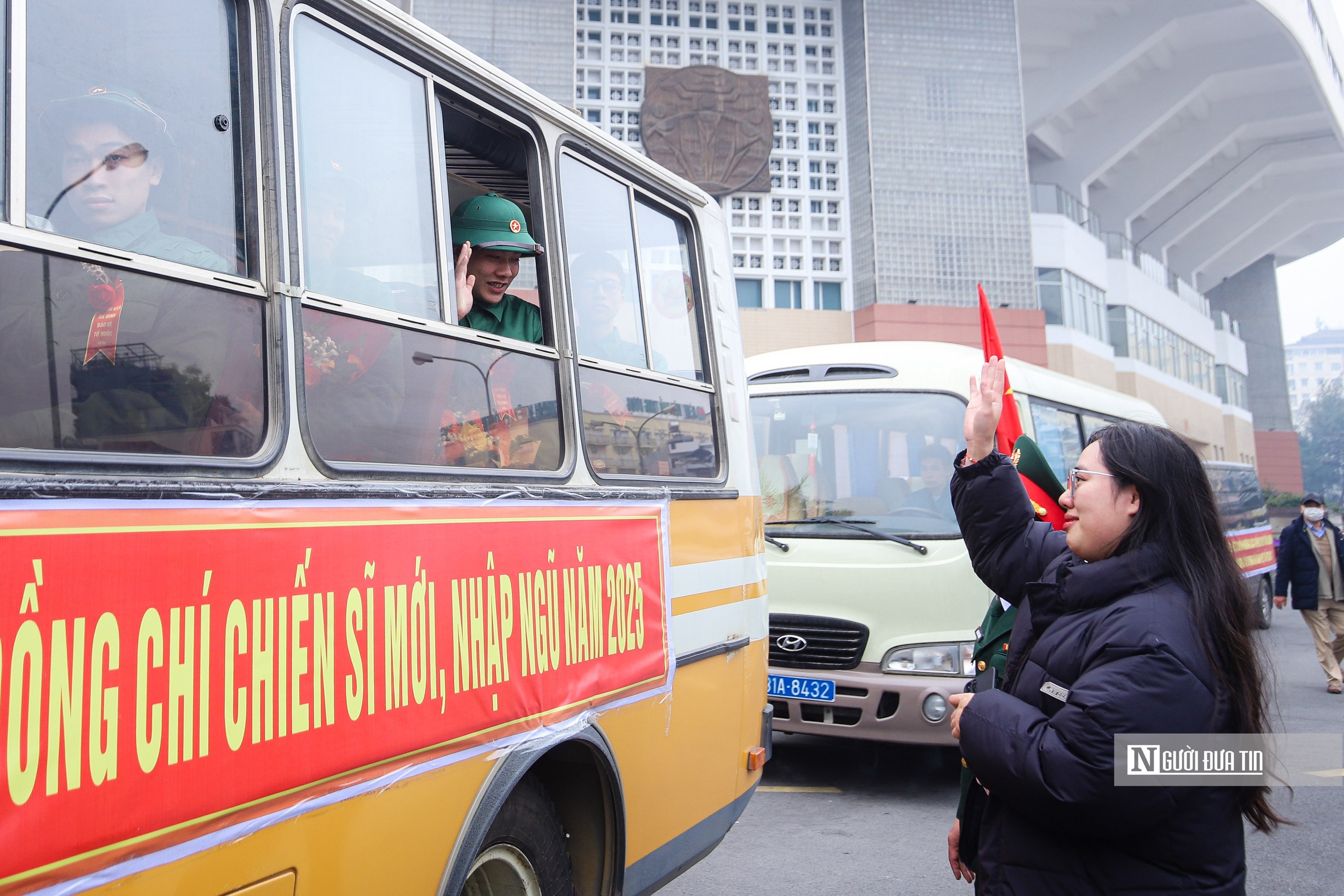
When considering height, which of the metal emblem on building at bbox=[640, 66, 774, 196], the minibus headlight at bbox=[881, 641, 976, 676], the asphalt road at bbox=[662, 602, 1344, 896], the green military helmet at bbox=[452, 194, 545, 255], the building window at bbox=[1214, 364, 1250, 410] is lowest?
the asphalt road at bbox=[662, 602, 1344, 896]

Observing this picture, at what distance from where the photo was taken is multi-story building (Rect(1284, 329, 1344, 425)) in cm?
13612

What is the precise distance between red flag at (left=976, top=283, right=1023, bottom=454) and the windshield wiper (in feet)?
7.14

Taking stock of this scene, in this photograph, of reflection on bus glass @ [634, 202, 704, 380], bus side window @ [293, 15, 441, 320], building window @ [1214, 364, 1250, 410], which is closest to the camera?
bus side window @ [293, 15, 441, 320]

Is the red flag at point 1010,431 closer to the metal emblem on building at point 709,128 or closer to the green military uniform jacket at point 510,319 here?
the green military uniform jacket at point 510,319

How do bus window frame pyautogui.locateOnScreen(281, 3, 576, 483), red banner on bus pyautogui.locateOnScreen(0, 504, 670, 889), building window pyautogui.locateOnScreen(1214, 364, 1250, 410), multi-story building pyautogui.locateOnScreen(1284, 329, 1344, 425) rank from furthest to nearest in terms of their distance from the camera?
multi-story building pyautogui.locateOnScreen(1284, 329, 1344, 425)
building window pyautogui.locateOnScreen(1214, 364, 1250, 410)
bus window frame pyautogui.locateOnScreen(281, 3, 576, 483)
red banner on bus pyautogui.locateOnScreen(0, 504, 670, 889)

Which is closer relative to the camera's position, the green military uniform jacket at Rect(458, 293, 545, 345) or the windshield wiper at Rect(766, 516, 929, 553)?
the green military uniform jacket at Rect(458, 293, 545, 345)

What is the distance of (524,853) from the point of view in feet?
8.32

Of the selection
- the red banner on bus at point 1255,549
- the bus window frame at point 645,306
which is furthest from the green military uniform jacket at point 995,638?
the red banner on bus at point 1255,549

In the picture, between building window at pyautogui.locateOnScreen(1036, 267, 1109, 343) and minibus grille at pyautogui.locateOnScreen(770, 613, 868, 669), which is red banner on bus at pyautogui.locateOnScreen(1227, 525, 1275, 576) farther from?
building window at pyautogui.locateOnScreen(1036, 267, 1109, 343)

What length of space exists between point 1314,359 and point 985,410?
16552 cm

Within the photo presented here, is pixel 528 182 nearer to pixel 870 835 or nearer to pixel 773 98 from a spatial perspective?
pixel 870 835

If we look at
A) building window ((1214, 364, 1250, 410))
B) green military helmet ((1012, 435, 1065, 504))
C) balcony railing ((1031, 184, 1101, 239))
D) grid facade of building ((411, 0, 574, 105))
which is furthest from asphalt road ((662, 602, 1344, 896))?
building window ((1214, 364, 1250, 410))

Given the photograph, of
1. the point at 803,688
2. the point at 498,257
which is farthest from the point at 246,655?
the point at 803,688

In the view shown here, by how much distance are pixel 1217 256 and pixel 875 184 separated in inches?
1105
